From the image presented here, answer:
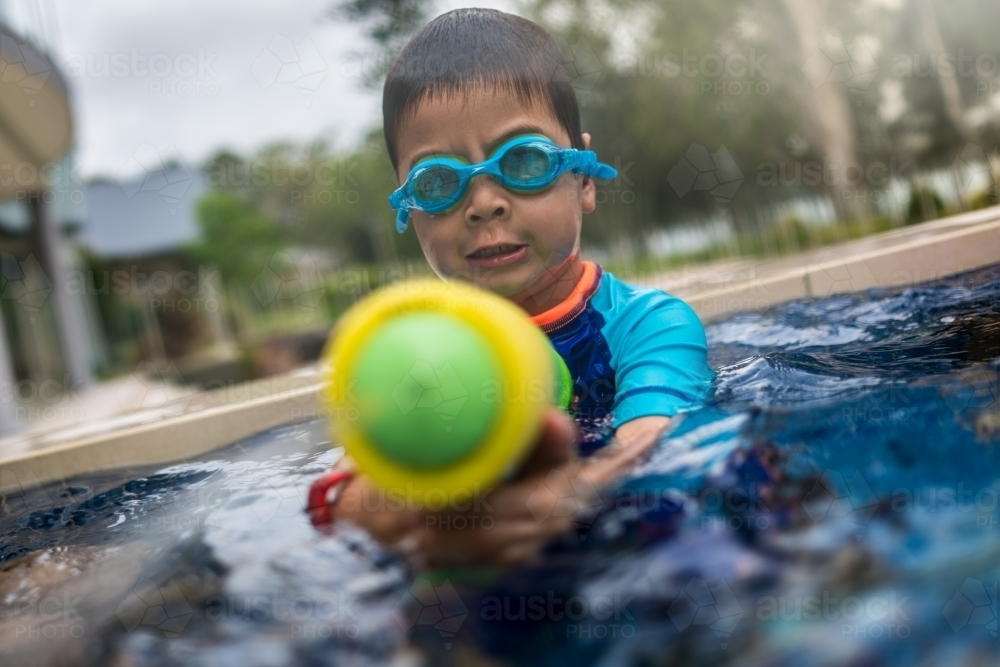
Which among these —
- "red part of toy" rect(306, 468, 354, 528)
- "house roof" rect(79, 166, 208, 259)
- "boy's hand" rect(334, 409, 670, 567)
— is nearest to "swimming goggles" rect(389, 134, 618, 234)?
"red part of toy" rect(306, 468, 354, 528)

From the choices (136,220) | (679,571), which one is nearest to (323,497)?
(679,571)

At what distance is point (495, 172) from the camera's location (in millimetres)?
2139

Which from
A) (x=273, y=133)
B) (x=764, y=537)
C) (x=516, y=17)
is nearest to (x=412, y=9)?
(x=516, y=17)

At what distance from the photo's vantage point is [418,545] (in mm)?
1336

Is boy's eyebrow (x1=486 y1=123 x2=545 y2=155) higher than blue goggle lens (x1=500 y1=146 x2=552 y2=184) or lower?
higher

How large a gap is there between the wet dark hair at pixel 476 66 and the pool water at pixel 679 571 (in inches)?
41.1

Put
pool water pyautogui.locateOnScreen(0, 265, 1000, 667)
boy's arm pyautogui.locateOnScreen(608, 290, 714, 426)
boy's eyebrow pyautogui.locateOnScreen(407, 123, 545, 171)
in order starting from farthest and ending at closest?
boy's eyebrow pyautogui.locateOnScreen(407, 123, 545, 171)
boy's arm pyautogui.locateOnScreen(608, 290, 714, 426)
pool water pyautogui.locateOnScreen(0, 265, 1000, 667)

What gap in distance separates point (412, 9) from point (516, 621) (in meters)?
9.48

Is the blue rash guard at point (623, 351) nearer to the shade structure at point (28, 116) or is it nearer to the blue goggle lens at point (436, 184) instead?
the blue goggle lens at point (436, 184)

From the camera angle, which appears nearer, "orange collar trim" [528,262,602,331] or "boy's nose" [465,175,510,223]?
"boy's nose" [465,175,510,223]

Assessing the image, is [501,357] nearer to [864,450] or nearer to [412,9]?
[864,450]

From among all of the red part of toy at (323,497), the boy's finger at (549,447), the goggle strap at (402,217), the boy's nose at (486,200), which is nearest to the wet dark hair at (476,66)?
the goggle strap at (402,217)

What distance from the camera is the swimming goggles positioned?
2.15 metres

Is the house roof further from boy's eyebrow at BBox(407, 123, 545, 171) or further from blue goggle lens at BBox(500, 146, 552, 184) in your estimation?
blue goggle lens at BBox(500, 146, 552, 184)
